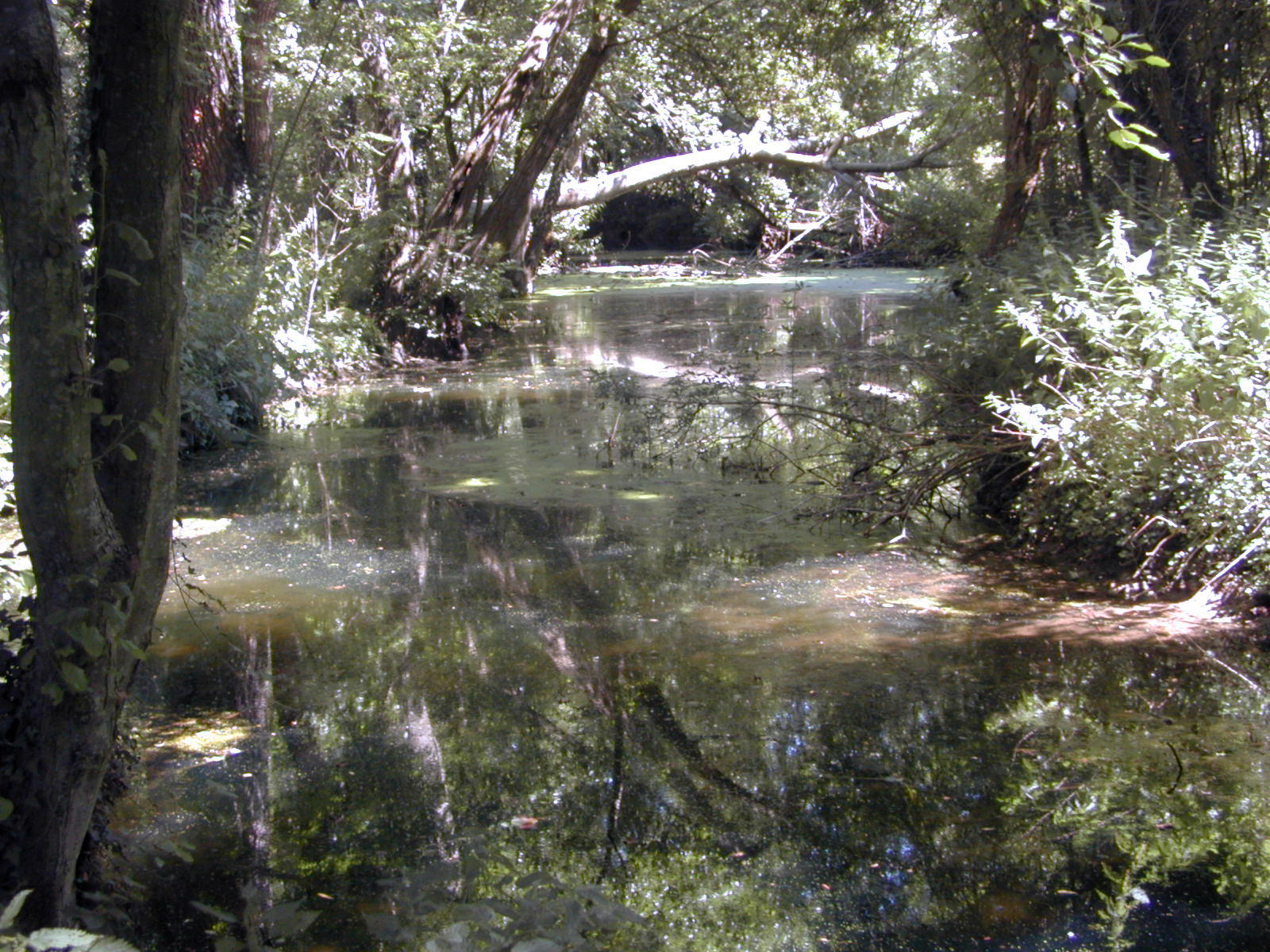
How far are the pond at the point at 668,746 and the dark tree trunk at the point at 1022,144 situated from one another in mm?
2839

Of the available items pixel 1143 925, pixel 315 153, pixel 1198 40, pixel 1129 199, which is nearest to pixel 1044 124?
pixel 1198 40

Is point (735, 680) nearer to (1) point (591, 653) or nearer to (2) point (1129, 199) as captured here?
(1) point (591, 653)

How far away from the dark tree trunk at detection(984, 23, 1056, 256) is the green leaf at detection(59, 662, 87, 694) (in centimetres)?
673

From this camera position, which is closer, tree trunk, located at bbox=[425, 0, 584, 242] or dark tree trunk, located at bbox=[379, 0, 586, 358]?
dark tree trunk, located at bbox=[379, 0, 586, 358]

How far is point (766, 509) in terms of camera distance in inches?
269

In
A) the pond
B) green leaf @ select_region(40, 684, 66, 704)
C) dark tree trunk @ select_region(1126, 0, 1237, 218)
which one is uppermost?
dark tree trunk @ select_region(1126, 0, 1237, 218)

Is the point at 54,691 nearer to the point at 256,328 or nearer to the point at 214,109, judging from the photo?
the point at 256,328

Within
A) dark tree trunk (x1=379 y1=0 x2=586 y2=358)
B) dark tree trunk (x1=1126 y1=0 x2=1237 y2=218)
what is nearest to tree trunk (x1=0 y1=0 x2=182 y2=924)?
dark tree trunk (x1=1126 y1=0 x2=1237 y2=218)

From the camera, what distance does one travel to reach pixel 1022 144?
8430mm

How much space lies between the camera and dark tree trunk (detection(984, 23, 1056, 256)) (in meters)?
7.74

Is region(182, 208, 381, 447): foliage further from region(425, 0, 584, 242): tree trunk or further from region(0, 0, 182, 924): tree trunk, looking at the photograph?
region(0, 0, 182, 924): tree trunk

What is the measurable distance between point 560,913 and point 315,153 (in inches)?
554

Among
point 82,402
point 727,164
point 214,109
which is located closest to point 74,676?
point 82,402

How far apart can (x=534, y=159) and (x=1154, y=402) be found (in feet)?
32.8
